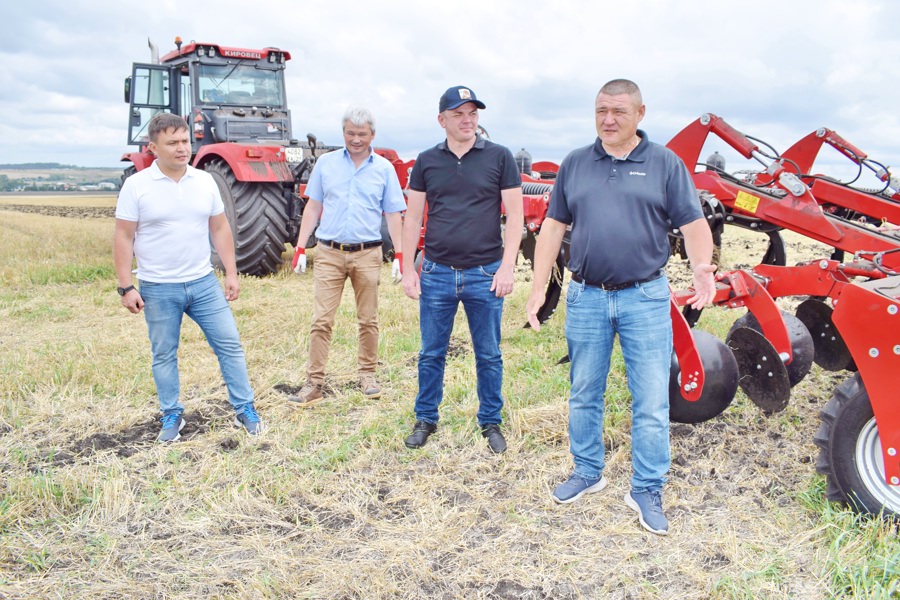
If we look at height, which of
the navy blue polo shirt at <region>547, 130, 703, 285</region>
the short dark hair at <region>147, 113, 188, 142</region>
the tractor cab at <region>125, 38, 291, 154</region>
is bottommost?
the navy blue polo shirt at <region>547, 130, 703, 285</region>

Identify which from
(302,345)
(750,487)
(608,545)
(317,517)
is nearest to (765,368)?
(750,487)

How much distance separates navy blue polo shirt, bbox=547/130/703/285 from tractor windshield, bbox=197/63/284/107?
754cm

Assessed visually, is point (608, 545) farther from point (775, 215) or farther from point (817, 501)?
point (775, 215)

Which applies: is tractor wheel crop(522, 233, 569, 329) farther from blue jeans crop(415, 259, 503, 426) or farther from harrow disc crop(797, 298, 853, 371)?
blue jeans crop(415, 259, 503, 426)

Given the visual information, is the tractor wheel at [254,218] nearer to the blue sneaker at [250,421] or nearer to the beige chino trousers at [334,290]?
the beige chino trousers at [334,290]

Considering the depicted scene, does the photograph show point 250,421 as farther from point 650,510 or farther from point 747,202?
point 747,202

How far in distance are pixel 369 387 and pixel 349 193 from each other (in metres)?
1.21

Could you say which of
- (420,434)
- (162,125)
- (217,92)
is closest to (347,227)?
(162,125)

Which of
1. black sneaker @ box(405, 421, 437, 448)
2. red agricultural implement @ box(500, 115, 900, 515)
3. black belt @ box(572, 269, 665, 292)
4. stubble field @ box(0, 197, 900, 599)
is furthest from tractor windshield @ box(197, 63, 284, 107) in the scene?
black belt @ box(572, 269, 665, 292)

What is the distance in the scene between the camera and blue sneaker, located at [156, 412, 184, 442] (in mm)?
3861

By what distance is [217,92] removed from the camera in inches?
364

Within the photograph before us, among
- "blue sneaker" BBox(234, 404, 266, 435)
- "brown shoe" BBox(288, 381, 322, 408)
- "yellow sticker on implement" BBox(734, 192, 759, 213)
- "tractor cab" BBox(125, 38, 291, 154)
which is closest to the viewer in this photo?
"blue sneaker" BBox(234, 404, 266, 435)

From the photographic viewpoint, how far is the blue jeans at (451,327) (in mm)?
3537

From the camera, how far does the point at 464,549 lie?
280 cm
